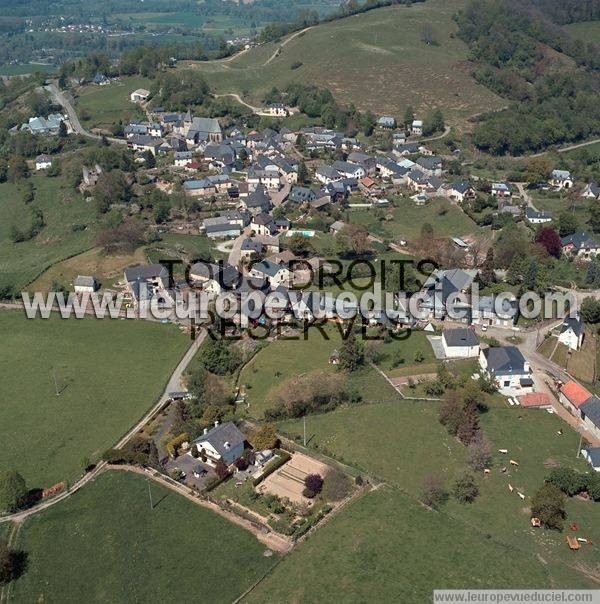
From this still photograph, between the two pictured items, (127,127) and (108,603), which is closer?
(108,603)

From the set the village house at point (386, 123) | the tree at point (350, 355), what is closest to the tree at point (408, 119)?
the village house at point (386, 123)

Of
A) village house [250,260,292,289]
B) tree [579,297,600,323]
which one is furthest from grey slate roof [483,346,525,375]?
village house [250,260,292,289]

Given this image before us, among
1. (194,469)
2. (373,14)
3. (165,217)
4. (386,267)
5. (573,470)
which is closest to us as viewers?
(573,470)

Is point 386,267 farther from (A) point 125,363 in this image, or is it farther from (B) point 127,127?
(B) point 127,127

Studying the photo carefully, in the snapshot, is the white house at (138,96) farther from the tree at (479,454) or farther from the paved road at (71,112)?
the tree at (479,454)

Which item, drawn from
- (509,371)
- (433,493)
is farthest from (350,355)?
(433,493)

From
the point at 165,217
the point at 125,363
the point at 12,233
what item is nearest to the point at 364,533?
the point at 125,363

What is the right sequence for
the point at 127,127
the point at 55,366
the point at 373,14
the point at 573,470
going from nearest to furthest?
the point at 573,470 < the point at 55,366 < the point at 127,127 < the point at 373,14
